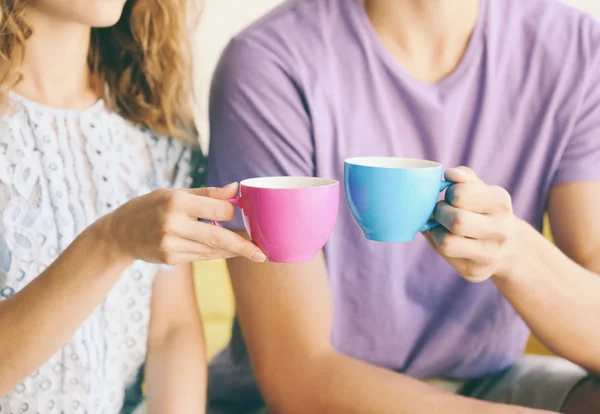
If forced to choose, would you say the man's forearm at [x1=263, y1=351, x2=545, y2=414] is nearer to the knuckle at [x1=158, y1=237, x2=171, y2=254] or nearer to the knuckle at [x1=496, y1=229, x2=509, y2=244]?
the knuckle at [x1=496, y1=229, x2=509, y2=244]

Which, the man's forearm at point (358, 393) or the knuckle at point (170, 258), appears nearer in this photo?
the knuckle at point (170, 258)

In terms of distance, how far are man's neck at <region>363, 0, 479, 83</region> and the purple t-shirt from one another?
25 mm

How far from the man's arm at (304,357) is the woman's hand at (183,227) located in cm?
27

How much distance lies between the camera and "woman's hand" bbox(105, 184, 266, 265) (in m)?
0.71

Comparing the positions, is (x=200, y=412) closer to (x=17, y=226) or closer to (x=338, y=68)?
(x=17, y=226)

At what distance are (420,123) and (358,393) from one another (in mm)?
420

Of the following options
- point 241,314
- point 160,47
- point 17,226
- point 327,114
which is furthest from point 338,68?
point 17,226

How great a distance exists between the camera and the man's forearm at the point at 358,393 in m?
0.94

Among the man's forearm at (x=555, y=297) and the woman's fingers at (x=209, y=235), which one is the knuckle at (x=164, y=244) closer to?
the woman's fingers at (x=209, y=235)

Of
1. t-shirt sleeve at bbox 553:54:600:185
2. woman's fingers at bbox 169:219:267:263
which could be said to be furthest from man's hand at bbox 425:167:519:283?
t-shirt sleeve at bbox 553:54:600:185

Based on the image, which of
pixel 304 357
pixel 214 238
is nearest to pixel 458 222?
pixel 214 238

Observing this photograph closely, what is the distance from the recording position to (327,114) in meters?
1.08

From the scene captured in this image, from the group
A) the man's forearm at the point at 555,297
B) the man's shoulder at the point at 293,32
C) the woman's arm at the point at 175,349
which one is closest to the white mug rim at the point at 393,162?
the man's forearm at the point at 555,297

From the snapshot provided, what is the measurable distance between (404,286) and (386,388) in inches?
8.5
